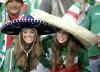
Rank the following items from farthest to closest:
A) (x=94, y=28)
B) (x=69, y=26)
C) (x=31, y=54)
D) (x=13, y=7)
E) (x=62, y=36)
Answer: (x=13, y=7), (x=94, y=28), (x=31, y=54), (x=62, y=36), (x=69, y=26)

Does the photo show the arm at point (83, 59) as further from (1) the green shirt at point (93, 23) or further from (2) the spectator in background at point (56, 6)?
(2) the spectator in background at point (56, 6)

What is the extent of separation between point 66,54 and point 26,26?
692 millimetres

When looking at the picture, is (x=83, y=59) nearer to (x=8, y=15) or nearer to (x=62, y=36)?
(x=62, y=36)

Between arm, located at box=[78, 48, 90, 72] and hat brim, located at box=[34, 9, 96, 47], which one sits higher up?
hat brim, located at box=[34, 9, 96, 47]

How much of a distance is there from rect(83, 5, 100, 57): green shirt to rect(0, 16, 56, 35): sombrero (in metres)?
0.92

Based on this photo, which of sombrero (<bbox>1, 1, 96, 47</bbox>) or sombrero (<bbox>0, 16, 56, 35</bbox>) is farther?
sombrero (<bbox>0, 16, 56, 35</bbox>)

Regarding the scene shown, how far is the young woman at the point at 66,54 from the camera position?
8906 mm

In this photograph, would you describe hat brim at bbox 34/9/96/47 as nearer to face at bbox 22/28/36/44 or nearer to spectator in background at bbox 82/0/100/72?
face at bbox 22/28/36/44

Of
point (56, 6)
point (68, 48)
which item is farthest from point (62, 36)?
point (56, 6)

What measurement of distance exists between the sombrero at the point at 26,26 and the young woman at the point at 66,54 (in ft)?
0.53

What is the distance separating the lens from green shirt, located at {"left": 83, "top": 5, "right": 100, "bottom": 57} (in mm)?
9688

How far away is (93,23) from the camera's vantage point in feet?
32.0

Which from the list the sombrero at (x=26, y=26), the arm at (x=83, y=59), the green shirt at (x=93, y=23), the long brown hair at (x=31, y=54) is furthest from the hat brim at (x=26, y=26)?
the green shirt at (x=93, y=23)

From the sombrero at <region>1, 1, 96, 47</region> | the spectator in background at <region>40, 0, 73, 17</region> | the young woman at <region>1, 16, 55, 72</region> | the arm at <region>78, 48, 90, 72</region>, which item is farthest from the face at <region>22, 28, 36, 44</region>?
the spectator in background at <region>40, 0, 73, 17</region>
